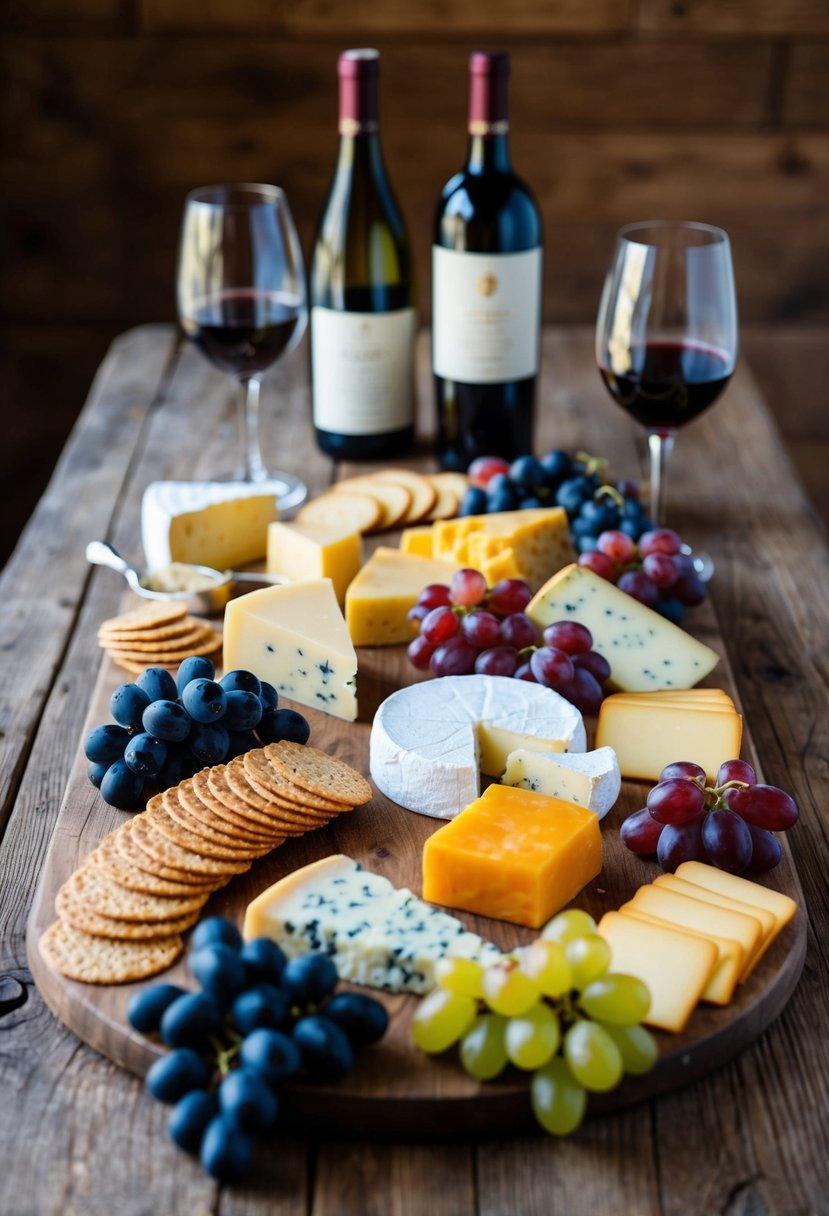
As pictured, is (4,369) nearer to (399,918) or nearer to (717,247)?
(717,247)

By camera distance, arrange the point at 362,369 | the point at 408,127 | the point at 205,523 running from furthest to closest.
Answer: the point at 408,127
the point at 362,369
the point at 205,523

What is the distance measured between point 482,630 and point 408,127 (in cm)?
178

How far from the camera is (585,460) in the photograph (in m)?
1.72

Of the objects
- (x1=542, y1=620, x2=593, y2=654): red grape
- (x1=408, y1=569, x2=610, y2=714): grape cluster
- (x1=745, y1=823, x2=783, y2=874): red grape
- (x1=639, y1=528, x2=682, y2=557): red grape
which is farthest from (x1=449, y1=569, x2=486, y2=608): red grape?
(x1=745, y1=823, x2=783, y2=874): red grape

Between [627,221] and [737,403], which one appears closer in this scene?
[737,403]

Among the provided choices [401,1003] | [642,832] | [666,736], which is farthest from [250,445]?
[401,1003]

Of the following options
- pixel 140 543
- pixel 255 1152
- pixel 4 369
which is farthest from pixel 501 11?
pixel 255 1152

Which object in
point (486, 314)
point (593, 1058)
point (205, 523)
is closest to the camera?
point (593, 1058)

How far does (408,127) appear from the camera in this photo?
2.75m

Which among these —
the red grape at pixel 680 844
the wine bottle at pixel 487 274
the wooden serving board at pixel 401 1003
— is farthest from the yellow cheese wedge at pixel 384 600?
the red grape at pixel 680 844

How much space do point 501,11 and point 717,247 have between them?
144 centimetres

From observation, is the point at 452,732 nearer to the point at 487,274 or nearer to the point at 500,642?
the point at 500,642

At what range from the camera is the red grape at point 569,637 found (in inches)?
51.1

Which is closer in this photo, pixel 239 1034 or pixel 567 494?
pixel 239 1034
